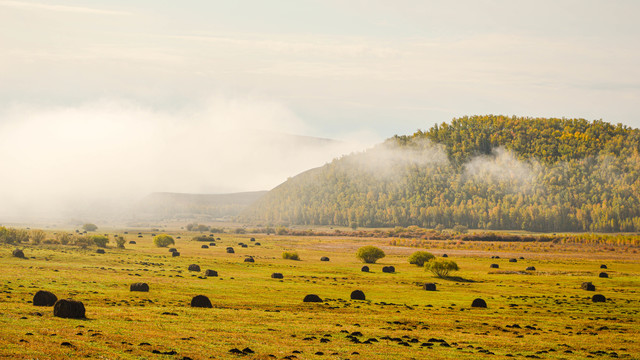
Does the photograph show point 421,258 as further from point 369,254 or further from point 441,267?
point 441,267

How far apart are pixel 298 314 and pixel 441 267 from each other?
1944 inches

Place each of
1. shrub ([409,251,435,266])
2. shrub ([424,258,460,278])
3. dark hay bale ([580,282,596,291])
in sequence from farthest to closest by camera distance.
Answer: shrub ([409,251,435,266]) → shrub ([424,258,460,278]) → dark hay bale ([580,282,596,291])

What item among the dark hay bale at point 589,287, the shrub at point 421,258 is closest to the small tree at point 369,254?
the shrub at point 421,258

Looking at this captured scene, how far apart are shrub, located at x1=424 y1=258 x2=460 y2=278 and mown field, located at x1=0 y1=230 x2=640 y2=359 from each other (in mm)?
1705

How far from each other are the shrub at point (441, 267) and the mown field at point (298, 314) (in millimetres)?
1705

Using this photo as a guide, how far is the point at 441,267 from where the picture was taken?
9356 cm

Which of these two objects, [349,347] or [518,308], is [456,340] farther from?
[518,308]

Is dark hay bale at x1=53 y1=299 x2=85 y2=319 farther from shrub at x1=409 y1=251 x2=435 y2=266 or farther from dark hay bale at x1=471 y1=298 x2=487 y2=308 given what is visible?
shrub at x1=409 y1=251 x2=435 y2=266

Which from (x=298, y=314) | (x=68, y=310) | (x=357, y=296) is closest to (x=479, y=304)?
(x=357, y=296)

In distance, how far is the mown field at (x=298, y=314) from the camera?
3250cm

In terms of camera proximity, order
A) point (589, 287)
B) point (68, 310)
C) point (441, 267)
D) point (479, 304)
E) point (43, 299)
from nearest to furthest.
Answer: point (68, 310) → point (43, 299) → point (479, 304) → point (589, 287) → point (441, 267)

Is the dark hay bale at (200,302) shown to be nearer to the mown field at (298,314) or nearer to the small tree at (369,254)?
the mown field at (298,314)

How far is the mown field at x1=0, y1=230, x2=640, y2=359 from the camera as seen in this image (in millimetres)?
32500

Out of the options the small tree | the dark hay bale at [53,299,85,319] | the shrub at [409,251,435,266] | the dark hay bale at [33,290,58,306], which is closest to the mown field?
the dark hay bale at [53,299,85,319]
